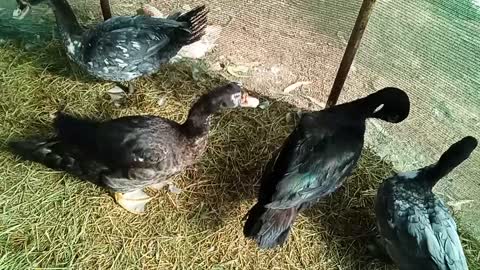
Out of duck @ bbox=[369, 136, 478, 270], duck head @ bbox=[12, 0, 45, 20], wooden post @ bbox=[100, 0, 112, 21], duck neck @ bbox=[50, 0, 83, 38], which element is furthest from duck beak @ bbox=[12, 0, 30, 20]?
duck @ bbox=[369, 136, 478, 270]

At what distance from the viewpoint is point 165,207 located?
299 centimetres

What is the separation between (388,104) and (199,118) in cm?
104

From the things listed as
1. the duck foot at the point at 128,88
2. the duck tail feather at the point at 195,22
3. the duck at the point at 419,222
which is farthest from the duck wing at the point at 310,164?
the duck foot at the point at 128,88

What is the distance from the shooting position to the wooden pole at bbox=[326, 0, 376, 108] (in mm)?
2879

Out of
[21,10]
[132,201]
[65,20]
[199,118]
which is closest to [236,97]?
[199,118]

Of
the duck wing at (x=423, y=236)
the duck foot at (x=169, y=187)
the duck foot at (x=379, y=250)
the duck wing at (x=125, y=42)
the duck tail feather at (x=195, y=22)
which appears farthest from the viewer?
the duck tail feather at (x=195, y=22)

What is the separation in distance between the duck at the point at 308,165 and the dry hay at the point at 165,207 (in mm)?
217

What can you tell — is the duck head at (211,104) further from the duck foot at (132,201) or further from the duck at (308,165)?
the duck foot at (132,201)

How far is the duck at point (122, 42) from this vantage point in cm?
324

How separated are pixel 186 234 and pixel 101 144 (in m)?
0.66

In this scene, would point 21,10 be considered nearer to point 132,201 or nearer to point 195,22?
point 195,22

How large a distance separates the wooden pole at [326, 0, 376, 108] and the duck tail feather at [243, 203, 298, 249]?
0.93 meters

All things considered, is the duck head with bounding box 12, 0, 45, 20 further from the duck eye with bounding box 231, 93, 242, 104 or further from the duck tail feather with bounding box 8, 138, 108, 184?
the duck eye with bounding box 231, 93, 242, 104

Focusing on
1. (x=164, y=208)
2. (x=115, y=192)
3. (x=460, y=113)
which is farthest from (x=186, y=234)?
(x=460, y=113)
